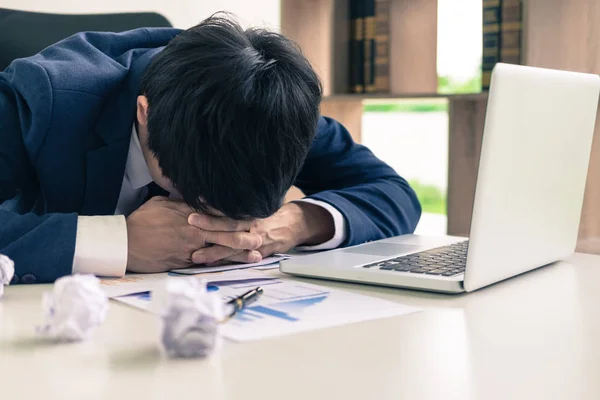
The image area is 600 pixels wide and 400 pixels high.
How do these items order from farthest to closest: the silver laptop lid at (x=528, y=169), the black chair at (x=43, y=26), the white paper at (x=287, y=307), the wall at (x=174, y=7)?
the wall at (x=174, y=7)
the black chair at (x=43, y=26)
the silver laptop lid at (x=528, y=169)
the white paper at (x=287, y=307)

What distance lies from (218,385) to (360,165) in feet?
3.13

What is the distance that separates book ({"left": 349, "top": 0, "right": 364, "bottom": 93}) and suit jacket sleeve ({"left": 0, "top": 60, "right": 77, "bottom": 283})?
4.46 ft

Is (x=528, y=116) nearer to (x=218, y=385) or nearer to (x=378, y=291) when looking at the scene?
(x=378, y=291)

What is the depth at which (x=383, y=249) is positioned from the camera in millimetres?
1100

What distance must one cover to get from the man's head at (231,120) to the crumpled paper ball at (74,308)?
12.6 inches

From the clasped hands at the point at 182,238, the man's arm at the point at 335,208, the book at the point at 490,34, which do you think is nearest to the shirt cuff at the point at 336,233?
the man's arm at the point at 335,208

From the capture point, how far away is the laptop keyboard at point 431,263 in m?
0.91

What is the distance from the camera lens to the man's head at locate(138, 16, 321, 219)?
0.90m

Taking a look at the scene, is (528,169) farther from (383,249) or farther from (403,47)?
(403,47)

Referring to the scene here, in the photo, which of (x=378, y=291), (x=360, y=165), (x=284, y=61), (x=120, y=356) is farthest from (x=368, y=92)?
(x=120, y=356)

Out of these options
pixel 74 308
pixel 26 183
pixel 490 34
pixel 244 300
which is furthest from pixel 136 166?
pixel 490 34

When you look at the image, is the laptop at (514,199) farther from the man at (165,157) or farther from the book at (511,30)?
the book at (511,30)

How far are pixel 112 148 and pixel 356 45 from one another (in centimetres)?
139

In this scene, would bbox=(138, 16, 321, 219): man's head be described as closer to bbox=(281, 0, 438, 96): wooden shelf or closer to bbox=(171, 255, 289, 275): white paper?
bbox=(171, 255, 289, 275): white paper
